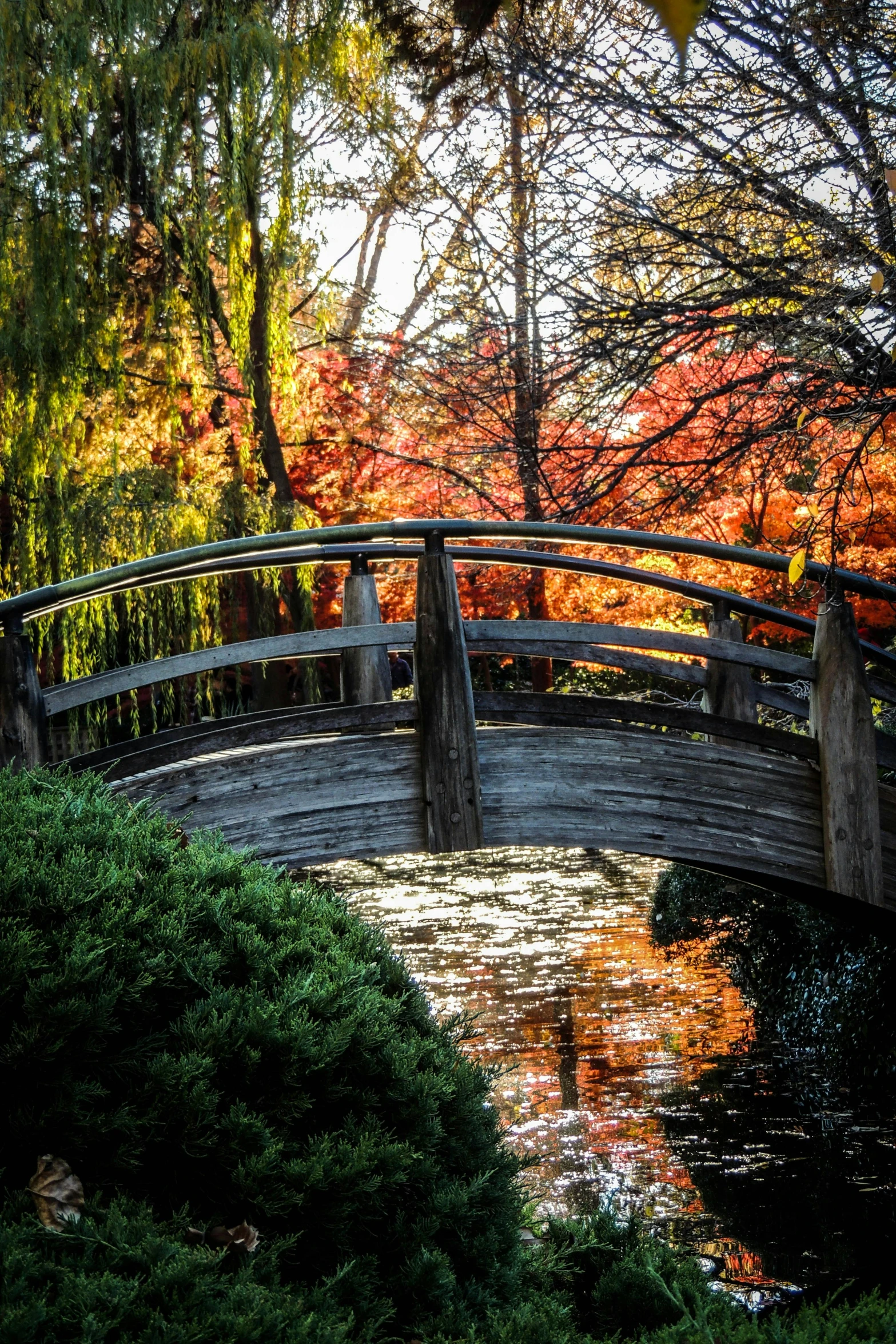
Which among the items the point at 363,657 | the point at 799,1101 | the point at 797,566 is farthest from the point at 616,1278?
the point at 799,1101

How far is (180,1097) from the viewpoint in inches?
98.6

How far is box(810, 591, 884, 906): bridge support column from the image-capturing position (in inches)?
224

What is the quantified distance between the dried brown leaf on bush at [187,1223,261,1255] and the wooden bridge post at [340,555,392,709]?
3304mm

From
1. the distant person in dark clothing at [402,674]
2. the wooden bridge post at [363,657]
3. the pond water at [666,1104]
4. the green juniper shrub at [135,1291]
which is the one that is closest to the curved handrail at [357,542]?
the wooden bridge post at [363,657]

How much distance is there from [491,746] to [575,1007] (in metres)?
4.00

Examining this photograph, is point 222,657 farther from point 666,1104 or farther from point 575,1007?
point 575,1007

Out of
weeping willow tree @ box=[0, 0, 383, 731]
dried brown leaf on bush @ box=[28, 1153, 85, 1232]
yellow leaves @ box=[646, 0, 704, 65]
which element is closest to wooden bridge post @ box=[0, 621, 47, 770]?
dried brown leaf on bush @ box=[28, 1153, 85, 1232]

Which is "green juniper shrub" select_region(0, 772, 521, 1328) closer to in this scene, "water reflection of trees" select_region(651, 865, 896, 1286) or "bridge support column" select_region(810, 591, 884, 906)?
"water reflection of trees" select_region(651, 865, 896, 1286)

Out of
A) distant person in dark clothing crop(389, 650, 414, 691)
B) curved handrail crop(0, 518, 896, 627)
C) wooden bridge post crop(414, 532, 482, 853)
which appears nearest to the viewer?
curved handrail crop(0, 518, 896, 627)

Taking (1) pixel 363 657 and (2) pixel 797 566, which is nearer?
(2) pixel 797 566

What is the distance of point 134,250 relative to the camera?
1031 cm

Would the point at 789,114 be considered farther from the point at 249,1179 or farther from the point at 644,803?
the point at 249,1179

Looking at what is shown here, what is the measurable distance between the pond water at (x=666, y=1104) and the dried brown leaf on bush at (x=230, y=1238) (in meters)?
1.49

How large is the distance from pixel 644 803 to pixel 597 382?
362cm
